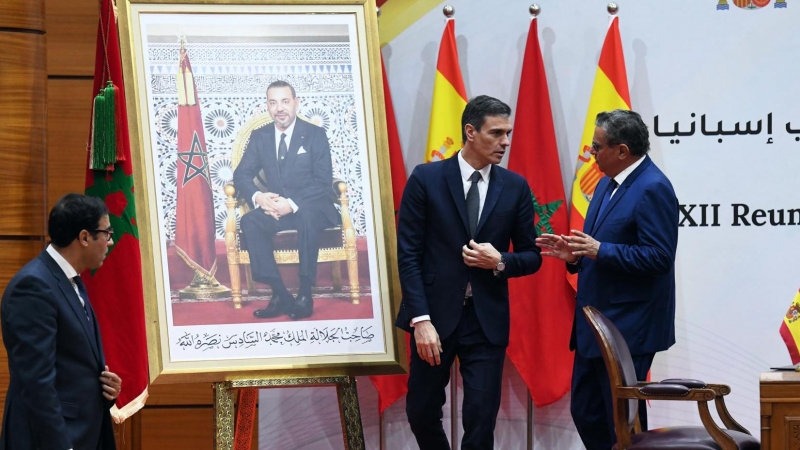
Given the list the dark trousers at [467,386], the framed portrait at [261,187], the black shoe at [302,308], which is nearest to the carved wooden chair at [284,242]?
the framed portrait at [261,187]

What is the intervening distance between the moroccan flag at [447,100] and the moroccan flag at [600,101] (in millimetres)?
575

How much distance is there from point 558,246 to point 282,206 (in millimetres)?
1053

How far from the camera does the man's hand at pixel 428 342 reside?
11.1 feet

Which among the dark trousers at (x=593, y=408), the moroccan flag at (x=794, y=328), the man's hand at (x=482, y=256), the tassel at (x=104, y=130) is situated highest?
the tassel at (x=104, y=130)

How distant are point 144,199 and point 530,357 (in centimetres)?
185

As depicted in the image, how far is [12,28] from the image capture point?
163 inches

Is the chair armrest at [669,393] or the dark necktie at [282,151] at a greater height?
the dark necktie at [282,151]

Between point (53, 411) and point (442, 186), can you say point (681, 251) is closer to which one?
point (442, 186)

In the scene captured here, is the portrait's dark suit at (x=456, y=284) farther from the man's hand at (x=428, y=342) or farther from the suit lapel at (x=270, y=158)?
the suit lapel at (x=270, y=158)

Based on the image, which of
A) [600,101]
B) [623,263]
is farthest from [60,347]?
[600,101]

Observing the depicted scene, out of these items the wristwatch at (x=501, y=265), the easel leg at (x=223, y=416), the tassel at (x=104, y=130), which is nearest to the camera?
the easel leg at (x=223, y=416)

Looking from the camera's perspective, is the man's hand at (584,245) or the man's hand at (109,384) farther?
the man's hand at (584,245)

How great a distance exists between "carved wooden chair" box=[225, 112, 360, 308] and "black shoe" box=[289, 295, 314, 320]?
0.38 feet

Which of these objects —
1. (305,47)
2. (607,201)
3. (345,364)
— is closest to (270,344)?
(345,364)
